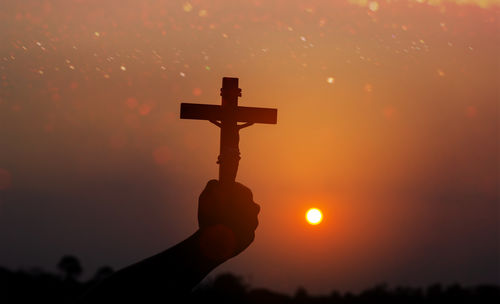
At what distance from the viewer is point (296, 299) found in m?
22.3

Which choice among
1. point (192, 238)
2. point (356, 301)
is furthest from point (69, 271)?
point (192, 238)

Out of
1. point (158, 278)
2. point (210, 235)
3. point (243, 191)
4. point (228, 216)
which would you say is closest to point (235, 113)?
point (243, 191)

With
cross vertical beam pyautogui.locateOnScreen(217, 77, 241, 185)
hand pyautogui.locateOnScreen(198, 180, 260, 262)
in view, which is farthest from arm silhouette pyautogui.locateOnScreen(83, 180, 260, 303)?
cross vertical beam pyautogui.locateOnScreen(217, 77, 241, 185)

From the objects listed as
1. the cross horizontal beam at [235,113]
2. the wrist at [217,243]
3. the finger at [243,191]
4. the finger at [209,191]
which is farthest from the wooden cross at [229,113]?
the wrist at [217,243]

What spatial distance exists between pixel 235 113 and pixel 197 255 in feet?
8.55

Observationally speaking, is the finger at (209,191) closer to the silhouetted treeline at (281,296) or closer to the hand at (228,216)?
the hand at (228,216)

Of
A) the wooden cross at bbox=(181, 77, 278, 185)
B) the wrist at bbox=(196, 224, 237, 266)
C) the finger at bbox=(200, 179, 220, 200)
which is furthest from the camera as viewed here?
the wooden cross at bbox=(181, 77, 278, 185)

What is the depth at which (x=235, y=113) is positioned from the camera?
→ 10.2 metres

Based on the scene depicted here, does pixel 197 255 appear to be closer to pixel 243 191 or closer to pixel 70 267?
pixel 243 191

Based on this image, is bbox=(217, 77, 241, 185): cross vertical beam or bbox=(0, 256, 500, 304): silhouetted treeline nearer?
bbox=(217, 77, 241, 185): cross vertical beam

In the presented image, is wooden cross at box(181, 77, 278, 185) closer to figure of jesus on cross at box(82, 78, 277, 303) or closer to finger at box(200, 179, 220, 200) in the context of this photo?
figure of jesus on cross at box(82, 78, 277, 303)

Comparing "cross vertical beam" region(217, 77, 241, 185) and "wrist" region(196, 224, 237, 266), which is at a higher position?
"cross vertical beam" region(217, 77, 241, 185)

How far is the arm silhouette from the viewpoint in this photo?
7679mm

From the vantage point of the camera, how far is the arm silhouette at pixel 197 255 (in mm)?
7679
